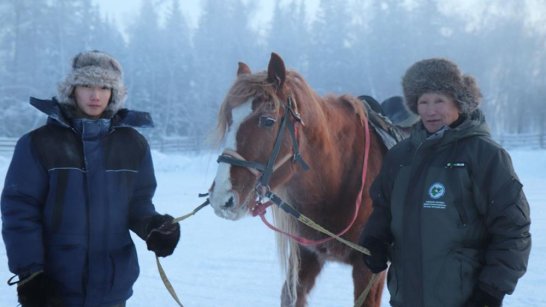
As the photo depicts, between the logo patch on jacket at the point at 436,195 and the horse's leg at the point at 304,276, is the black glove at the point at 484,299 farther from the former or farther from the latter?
the horse's leg at the point at 304,276

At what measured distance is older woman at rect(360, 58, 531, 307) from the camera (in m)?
1.71

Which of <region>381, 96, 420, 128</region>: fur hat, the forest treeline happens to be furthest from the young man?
the forest treeline

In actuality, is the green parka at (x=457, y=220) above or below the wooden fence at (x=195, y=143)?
above

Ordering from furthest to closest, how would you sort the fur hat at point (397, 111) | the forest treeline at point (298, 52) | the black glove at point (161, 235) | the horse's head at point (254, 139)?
the forest treeline at point (298, 52) < the fur hat at point (397, 111) < the horse's head at point (254, 139) < the black glove at point (161, 235)

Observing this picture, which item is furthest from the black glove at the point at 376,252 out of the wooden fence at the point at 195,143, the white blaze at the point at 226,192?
the wooden fence at the point at 195,143

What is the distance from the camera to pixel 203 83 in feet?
109

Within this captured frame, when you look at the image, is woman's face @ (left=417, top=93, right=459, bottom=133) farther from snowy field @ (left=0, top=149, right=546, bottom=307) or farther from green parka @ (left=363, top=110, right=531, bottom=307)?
snowy field @ (left=0, top=149, right=546, bottom=307)

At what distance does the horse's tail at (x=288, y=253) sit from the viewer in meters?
3.13

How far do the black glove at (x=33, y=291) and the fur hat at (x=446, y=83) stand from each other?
1.89 m

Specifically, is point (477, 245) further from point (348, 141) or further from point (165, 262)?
point (165, 262)

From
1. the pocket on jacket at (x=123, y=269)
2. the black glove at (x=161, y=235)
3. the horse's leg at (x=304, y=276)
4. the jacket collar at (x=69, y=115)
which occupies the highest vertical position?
the jacket collar at (x=69, y=115)

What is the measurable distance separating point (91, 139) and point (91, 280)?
65 centimetres

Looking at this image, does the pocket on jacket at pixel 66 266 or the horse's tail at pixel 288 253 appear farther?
the horse's tail at pixel 288 253

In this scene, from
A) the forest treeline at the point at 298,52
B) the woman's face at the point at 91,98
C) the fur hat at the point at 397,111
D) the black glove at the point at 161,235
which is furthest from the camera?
the forest treeline at the point at 298,52
